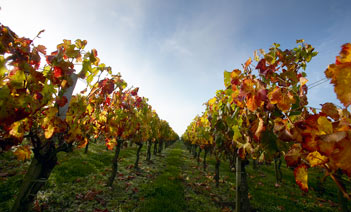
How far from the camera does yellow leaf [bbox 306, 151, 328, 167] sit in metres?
0.88

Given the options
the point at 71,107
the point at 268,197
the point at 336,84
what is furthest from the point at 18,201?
the point at 268,197

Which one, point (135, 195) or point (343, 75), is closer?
point (343, 75)

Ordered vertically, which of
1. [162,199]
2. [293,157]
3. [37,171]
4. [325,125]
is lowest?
[162,199]

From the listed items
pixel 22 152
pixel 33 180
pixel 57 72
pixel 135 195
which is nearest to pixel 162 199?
pixel 135 195

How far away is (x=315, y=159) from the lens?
0.90 meters

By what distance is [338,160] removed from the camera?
0.69 meters

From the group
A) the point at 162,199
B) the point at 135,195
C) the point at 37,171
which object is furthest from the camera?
the point at 135,195

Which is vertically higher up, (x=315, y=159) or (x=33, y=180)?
(x=315, y=159)

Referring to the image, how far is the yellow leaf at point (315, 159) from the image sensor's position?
2.88ft

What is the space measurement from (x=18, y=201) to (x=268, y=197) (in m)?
8.10

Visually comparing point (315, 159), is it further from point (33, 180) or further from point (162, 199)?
point (162, 199)

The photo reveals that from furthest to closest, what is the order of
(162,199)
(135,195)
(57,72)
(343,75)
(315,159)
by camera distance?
(135,195) < (162,199) < (57,72) < (315,159) < (343,75)

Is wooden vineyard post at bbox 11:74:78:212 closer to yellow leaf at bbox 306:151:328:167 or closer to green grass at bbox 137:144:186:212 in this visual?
yellow leaf at bbox 306:151:328:167

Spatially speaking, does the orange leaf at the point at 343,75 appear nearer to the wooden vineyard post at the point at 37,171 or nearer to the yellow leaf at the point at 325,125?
the yellow leaf at the point at 325,125
